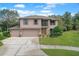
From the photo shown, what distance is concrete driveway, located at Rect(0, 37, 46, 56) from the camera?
31.9 feet

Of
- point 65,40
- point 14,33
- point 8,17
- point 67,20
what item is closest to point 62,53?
point 65,40

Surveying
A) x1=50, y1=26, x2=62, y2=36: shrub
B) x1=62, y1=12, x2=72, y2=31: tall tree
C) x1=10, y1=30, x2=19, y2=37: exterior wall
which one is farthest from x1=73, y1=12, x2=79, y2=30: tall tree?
x1=10, y1=30, x2=19, y2=37: exterior wall

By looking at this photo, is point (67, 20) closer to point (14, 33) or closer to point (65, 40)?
point (65, 40)

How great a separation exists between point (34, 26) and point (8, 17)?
0.40 m

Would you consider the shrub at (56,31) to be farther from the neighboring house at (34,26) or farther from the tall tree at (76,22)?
the tall tree at (76,22)

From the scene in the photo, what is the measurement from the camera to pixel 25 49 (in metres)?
9.77

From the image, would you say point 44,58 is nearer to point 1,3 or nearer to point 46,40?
point 46,40

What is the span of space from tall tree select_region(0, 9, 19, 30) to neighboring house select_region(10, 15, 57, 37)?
0.08m

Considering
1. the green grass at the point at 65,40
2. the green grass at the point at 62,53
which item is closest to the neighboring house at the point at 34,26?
the green grass at the point at 65,40

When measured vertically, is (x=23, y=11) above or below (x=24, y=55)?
above

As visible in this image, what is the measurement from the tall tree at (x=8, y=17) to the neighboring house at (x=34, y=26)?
0.08 metres

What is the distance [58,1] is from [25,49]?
837mm

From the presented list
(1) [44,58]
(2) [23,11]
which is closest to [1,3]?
(2) [23,11]

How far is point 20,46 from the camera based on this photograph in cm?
977
